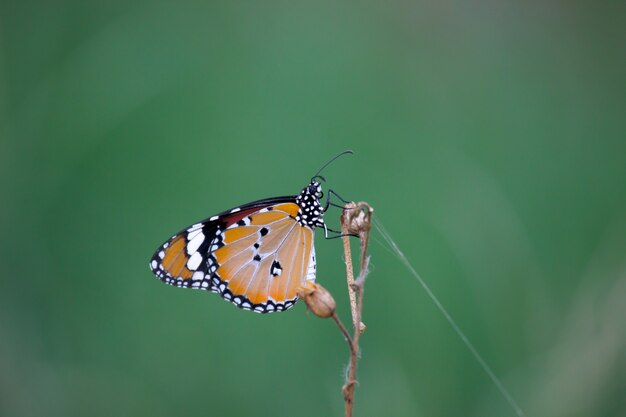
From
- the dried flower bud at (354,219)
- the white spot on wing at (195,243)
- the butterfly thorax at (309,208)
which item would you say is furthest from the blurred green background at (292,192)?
the dried flower bud at (354,219)

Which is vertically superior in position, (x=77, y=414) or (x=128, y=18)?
(x=128, y=18)

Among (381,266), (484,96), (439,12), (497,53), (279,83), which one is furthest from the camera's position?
(439,12)

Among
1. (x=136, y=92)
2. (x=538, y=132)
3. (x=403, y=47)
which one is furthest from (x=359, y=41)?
(x=136, y=92)

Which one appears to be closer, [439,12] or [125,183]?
[125,183]

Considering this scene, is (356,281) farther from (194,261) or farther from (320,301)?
(194,261)

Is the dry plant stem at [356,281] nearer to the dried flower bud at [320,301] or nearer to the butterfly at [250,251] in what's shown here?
the dried flower bud at [320,301]

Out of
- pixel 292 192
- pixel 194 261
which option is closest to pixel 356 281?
pixel 194 261

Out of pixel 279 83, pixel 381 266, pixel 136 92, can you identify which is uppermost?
pixel 136 92

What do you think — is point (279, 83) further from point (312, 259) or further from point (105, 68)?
point (312, 259)
